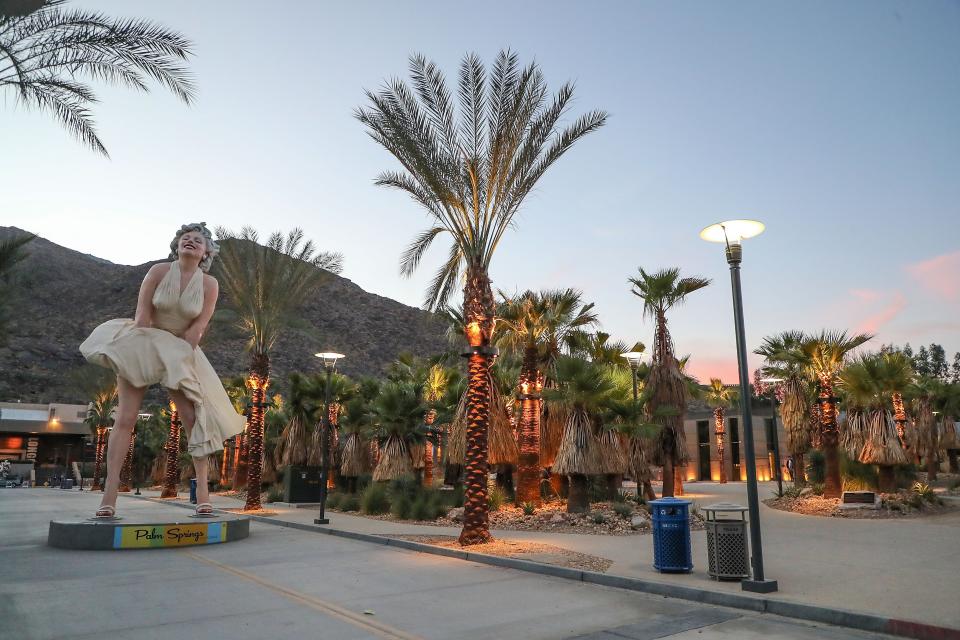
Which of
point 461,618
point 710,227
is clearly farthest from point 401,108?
point 461,618

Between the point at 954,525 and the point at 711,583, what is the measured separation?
37.7 ft

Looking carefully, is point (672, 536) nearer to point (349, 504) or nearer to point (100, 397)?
point (349, 504)

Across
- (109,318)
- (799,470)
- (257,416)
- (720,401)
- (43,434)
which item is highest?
(109,318)

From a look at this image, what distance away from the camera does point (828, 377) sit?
70.9 feet

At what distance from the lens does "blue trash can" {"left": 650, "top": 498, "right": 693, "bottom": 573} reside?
28.7 ft

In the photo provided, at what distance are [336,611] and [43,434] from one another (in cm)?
8187

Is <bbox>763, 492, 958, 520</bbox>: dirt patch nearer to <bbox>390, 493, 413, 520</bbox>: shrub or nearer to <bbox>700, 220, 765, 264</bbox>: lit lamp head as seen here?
<bbox>390, 493, 413, 520</bbox>: shrub

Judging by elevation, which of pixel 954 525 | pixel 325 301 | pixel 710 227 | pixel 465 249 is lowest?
pixel 954 525

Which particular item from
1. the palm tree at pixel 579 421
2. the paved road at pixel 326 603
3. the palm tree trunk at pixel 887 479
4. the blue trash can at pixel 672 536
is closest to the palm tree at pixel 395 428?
the palm tree at pixel 579 421

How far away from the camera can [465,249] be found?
1391 centimetres

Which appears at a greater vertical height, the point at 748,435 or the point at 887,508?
the point at 748,435

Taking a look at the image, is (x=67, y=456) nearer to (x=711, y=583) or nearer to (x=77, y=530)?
(x=77, y=530)

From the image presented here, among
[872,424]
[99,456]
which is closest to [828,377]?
[872,424]

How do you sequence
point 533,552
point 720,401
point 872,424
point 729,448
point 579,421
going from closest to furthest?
point 533,552
point 579,421
point 872,424
point 720,401
point 729,448
